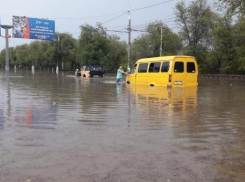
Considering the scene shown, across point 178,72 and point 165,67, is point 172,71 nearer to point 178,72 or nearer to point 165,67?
point 178,72

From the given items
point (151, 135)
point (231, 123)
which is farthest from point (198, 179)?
point (231, 123)

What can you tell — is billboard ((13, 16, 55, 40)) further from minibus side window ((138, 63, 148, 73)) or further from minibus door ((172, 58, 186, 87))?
minibus door ((172, 58, 186, 87))

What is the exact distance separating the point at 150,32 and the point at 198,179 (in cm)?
4674

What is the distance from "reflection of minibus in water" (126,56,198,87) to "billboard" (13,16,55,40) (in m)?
22.7

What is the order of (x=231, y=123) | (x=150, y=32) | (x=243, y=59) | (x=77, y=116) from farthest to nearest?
(x=150, y=32)
(x=243, y=59)
(x=77, y=116)
(x=231, y=123)

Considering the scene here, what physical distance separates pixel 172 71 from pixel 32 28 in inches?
988

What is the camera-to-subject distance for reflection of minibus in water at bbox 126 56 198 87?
16938mm

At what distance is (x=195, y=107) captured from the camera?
9875mm

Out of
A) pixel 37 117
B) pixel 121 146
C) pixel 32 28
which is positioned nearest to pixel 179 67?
pixel 37 117

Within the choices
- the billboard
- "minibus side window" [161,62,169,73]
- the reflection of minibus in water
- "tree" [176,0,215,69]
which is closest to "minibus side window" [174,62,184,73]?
the reflection of minibus in water

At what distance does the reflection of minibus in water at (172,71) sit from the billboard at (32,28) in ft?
74.3

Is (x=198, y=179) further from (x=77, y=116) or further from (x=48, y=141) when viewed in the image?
(x=77, y=116)

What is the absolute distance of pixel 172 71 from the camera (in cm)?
1686

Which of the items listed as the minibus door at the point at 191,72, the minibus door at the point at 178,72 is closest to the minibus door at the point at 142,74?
the minibus door at the point at 178,72
